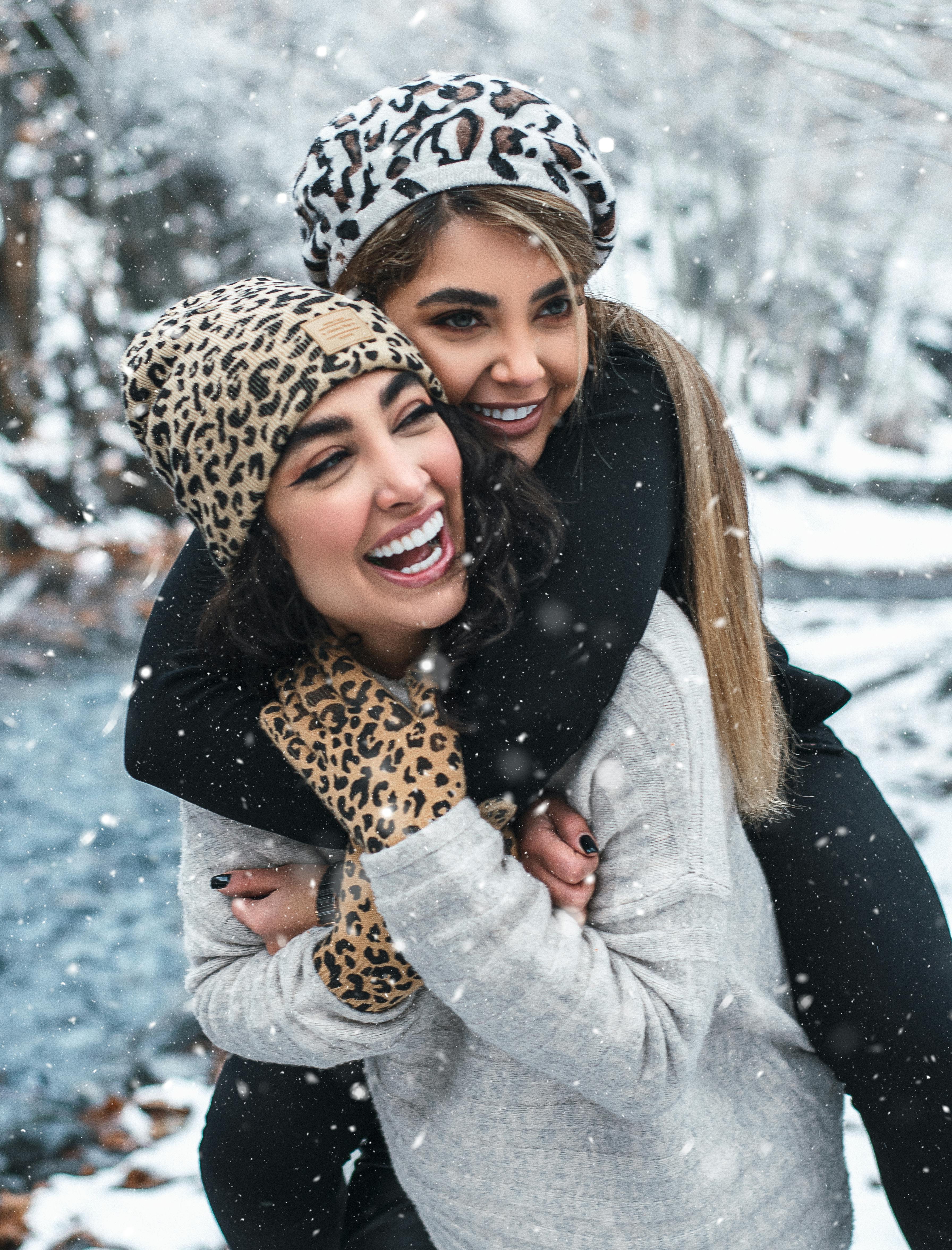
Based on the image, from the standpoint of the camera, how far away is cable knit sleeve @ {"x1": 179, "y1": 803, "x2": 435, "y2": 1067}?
1.46m

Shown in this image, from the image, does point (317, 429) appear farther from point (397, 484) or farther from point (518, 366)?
point (518, 366)

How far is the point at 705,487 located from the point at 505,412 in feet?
1.12

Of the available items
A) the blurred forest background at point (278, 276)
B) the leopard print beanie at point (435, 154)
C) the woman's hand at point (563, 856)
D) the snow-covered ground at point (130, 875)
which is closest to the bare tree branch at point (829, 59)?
the blurred forest background at point (278, 276)

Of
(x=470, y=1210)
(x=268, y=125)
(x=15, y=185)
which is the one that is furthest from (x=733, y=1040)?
(x=268, y=125)

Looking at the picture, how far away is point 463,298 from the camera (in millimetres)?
1574

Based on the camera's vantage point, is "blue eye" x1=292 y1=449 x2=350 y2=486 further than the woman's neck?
No

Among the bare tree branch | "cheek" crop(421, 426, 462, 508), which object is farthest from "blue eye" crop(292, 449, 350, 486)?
the bare tree branch

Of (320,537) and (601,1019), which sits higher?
(320,537)

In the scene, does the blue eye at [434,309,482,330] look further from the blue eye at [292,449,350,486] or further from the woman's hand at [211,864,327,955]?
the woman's hand at [211,864,327,955]

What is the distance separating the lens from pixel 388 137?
1604 mm

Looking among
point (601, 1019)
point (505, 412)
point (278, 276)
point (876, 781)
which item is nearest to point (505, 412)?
point (505, 412)

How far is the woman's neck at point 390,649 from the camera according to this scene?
5.29 ft

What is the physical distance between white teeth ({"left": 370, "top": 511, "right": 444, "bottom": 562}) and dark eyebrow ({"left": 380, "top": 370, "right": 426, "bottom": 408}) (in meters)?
0.16

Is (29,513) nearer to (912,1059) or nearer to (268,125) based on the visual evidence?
(268,125)
